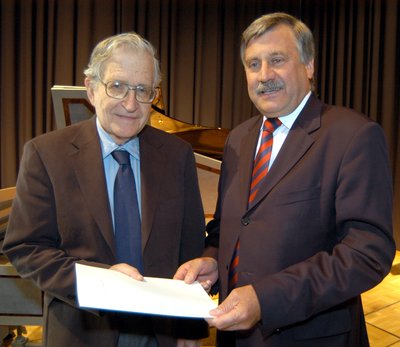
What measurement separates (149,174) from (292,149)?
0.46 m

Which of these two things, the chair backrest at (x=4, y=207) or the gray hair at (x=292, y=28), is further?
the chair backrest at (x=4, y=207)

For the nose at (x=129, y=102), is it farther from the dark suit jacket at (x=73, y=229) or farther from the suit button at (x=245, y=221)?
the suit button at (x=245, y=221)

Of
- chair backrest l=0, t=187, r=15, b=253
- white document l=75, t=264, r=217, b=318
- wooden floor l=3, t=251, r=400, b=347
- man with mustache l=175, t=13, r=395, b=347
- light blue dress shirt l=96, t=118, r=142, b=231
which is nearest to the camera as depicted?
white document l=75, t=264, r=217, b=318

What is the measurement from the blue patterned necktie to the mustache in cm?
52

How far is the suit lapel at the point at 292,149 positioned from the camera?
4.77 feet

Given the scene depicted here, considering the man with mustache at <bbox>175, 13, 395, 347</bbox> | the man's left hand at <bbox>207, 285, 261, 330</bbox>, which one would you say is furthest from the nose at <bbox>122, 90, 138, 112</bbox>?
the man's left hand at <bbox>207, 285, 261, 330</bbox>

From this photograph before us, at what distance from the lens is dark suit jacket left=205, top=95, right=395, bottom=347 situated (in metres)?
1.25

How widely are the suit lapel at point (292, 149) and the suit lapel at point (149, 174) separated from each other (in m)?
0.32

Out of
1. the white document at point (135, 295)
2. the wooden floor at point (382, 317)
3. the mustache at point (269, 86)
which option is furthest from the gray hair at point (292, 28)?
the wooden floor at point (382, 317)

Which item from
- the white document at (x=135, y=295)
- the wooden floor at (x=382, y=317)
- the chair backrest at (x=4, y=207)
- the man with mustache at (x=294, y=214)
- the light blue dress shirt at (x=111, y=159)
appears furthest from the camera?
the wooden floor at (x=382, y=317)

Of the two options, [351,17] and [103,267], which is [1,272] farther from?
[351,17]

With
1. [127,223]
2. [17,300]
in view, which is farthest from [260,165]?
[17,300]

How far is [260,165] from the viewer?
1.58 m

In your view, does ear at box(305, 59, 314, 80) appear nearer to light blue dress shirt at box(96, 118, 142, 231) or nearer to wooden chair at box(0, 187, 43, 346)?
light blue dress shirt at box(96, 118, 142, 231)
